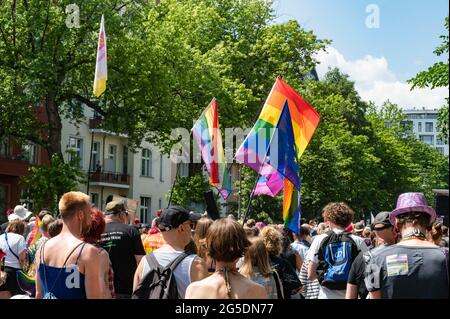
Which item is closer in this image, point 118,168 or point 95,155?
point 95,155

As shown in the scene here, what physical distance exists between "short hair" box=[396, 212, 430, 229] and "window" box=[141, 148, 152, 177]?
4886cm

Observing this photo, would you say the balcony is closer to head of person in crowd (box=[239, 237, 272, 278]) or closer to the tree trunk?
the tree trunk

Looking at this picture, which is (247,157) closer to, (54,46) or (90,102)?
(54,46)

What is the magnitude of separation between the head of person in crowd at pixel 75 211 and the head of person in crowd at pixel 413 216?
2180mm


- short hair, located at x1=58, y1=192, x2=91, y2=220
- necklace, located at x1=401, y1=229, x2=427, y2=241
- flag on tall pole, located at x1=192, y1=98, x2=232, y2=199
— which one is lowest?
necklace, located at x1=401, y1=229, x2=427, y2=241

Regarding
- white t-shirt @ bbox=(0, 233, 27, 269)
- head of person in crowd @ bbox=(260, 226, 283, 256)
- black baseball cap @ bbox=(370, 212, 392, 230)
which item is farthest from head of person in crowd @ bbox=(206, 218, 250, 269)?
white t-shirt @ bbox=(0, 233, 27, 269)

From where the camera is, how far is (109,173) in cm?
5028

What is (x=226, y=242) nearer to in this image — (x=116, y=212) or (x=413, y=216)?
(x=413, y=216)

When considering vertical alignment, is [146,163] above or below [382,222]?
above

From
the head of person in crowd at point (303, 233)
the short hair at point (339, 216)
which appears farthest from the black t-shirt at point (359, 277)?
the head of person in crowd at point (303, 233)

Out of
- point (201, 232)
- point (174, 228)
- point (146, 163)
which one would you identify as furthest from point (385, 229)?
point (146, 163)

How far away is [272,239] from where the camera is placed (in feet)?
24.5

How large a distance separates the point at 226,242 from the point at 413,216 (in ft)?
4.91

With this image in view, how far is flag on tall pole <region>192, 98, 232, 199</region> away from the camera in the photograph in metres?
13.8
